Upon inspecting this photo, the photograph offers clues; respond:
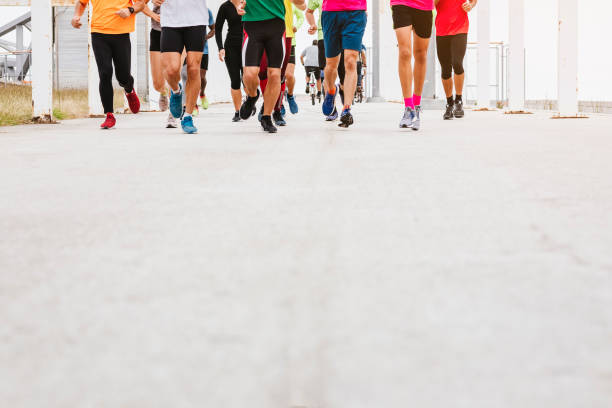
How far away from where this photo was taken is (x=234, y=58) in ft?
29.7

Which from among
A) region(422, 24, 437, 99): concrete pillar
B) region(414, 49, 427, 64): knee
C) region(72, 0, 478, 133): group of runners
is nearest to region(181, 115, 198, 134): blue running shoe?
region(72, 0, 478, 133): group of runners

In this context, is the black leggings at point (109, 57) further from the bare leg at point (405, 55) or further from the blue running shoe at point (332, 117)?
the bare leg at point (405, 55)

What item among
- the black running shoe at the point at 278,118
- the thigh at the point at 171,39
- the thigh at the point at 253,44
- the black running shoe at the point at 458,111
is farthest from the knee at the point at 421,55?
the black running shoe at the point at 458,111

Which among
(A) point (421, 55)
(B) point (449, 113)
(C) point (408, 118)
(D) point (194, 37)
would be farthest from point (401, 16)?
(B) point (449, 113)

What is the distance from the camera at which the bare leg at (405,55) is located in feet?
21.7

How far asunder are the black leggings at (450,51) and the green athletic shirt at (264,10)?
2.76 metres

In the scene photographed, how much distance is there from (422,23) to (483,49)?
253 inches

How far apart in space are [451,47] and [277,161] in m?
5.37

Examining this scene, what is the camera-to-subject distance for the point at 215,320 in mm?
1305

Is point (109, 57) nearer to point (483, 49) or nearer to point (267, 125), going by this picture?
point (267, 125)

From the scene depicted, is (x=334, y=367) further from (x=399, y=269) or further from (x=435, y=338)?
(x=399, y=269)

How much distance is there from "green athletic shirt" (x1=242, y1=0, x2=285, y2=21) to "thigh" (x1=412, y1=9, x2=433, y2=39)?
1149mm

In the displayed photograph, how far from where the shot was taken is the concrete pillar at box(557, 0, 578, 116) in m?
7.78

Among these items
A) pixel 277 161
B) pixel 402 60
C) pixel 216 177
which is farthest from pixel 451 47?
pixel 216 177
